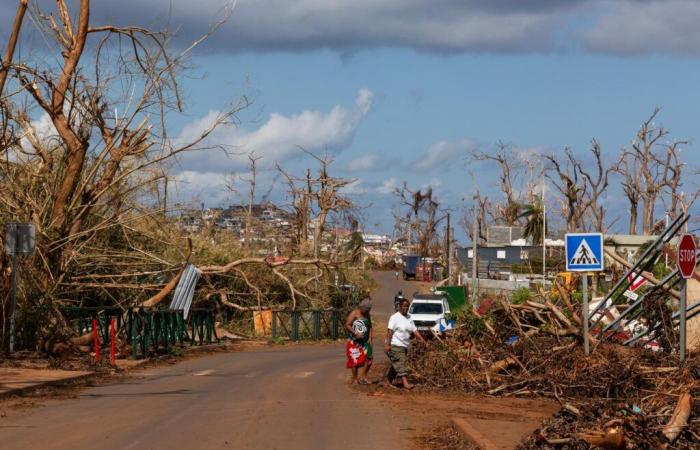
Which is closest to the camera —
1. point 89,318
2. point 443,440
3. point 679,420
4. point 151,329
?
point 679,420

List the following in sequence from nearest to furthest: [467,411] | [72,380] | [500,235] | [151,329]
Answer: [467,411] < [72,380] < [151,329] < [500,235]

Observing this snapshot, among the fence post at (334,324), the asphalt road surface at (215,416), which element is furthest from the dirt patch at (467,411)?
the fence post at (334,324)

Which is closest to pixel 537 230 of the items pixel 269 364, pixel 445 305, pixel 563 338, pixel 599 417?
pixel 445 305

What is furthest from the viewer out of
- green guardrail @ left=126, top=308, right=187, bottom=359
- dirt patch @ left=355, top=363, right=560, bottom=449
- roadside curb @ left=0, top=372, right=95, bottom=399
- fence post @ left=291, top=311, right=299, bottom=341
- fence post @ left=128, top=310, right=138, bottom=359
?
fence post @ left=291, top=311, right=299, bottom=341

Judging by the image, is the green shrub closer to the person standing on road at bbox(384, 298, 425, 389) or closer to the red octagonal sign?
Result: the person standing on road at bbox(384, 298, 425, 389)

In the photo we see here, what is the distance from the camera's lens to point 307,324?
125ft

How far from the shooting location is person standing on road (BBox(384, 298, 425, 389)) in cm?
1809

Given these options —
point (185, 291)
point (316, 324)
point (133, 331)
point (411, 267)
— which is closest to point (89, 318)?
point (133, 331)

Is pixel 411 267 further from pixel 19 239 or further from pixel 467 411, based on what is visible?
pixel 467 411

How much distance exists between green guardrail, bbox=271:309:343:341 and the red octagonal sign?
22.8 metres

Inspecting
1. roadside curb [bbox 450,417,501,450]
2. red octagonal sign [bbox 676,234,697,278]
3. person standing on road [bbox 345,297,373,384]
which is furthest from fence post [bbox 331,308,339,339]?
roadside curb [bbox 450,417,501,450]

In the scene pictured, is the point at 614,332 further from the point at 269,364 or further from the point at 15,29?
the point at 15,29

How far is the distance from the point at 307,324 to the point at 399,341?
20096 mm

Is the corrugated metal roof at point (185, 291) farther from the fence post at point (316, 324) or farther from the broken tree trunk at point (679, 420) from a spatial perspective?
the broken tree trunk at point (679, 420)
